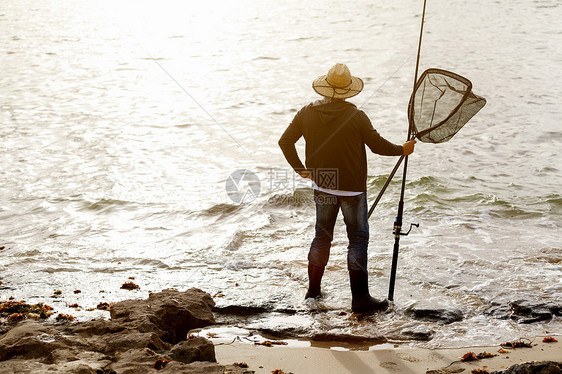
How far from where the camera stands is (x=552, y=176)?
9.26m

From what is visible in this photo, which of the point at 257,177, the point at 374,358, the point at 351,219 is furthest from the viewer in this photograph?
the point at 257,177

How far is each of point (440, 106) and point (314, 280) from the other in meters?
1.58

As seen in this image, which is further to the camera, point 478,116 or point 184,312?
point 478,116

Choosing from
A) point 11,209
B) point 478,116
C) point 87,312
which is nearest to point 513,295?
point 87,312

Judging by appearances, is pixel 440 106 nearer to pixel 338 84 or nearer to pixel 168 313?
pixel 338 84

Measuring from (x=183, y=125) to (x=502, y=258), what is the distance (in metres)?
7.50

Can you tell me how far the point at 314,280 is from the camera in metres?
4.96

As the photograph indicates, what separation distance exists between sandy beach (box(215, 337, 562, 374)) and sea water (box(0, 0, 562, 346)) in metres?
0.24

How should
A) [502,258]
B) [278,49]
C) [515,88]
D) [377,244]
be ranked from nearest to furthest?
[502,258] → [377,244] → [515,88] → [278,49]

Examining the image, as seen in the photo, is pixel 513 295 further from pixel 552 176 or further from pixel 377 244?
pixel 552 176

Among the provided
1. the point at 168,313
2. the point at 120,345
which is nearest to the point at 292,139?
the point at 168,313

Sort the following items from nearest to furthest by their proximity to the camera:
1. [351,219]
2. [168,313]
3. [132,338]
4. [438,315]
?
[132,338], [168,313], [351,219], [438,315]

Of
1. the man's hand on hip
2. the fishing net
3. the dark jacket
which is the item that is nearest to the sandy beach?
the dark jacket

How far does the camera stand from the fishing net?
4.62m
